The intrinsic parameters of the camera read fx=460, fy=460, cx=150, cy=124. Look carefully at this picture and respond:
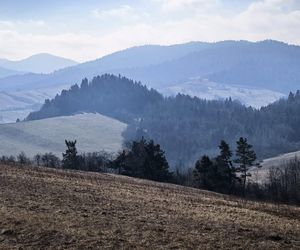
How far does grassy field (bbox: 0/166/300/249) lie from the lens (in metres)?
19.5

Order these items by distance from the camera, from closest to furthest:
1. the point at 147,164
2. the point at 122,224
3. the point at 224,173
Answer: the point at 122,224, the point at 224,173, the point at 147,164

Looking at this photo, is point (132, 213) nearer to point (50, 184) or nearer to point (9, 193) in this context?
point (9, 193)

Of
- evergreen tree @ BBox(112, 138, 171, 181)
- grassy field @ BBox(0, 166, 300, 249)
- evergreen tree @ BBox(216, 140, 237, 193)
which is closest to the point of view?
grassy field @ BBox(0, 166, 300, 249)

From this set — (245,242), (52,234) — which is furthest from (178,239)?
(52,234)

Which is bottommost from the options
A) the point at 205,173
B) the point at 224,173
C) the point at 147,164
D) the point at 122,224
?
the point at 122,224

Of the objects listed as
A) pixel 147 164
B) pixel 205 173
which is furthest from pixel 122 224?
pixel 147 164

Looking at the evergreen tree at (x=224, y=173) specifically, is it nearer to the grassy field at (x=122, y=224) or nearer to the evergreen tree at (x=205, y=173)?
the evergreen tree at (x=205, y=173)

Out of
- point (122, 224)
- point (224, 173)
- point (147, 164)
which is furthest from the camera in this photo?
point (147, 164)

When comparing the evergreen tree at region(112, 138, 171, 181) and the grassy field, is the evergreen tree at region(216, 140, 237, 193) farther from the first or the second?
the grassy field

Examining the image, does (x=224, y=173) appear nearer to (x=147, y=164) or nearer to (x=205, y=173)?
(x=205, y=173)

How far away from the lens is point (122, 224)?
2261 cm

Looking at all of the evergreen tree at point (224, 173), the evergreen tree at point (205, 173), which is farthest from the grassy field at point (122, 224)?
the evergreen tree at point (224, 173)

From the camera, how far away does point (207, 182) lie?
91000 mm

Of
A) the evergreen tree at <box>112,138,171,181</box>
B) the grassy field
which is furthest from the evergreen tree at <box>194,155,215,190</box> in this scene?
the grassy field
